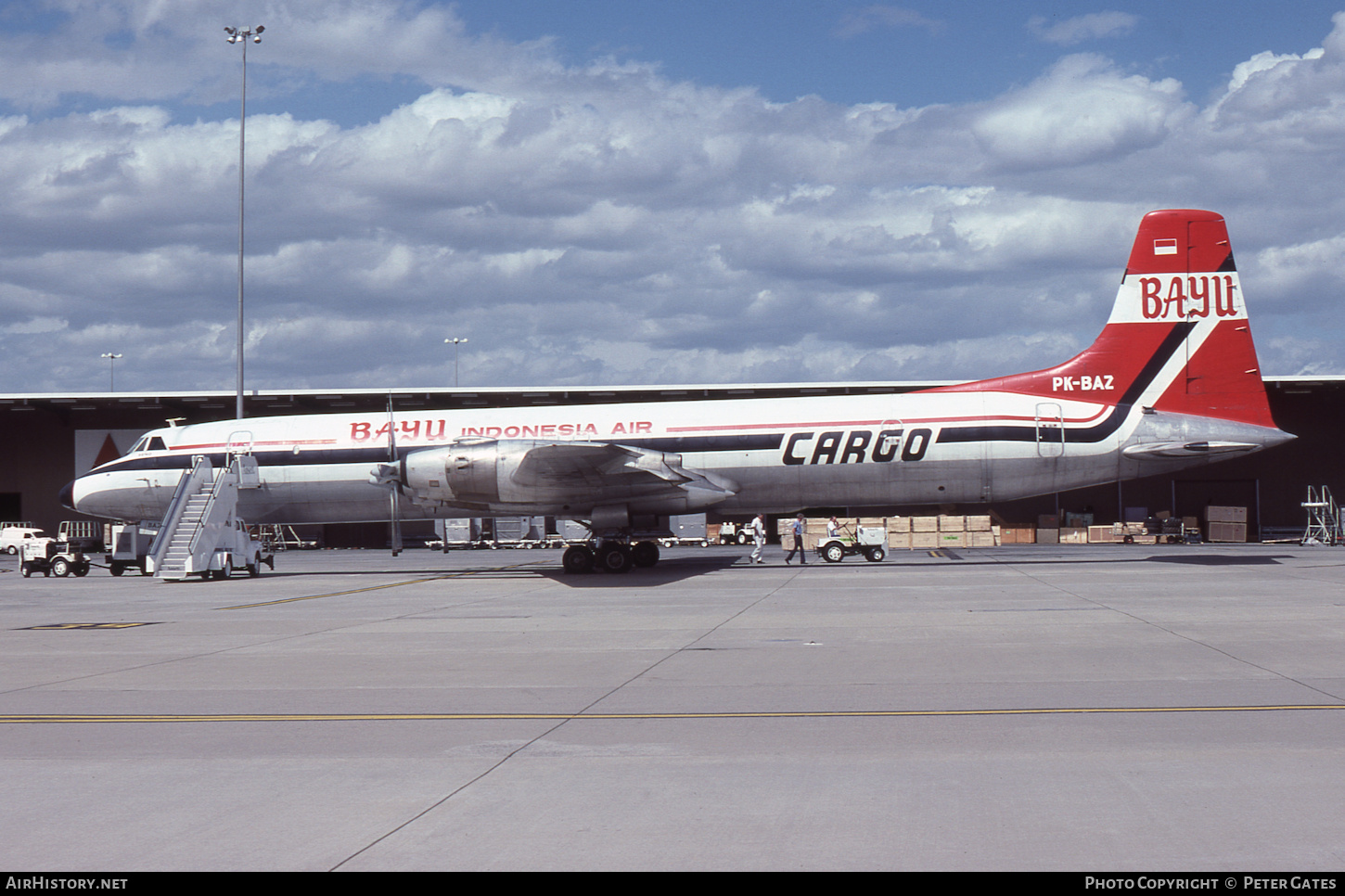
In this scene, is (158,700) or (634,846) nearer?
(634,846)

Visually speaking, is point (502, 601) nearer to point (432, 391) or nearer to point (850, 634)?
point (850, 634)

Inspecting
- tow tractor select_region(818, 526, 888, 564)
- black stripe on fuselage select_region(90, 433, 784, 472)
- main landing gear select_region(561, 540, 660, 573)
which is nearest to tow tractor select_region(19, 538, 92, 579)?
black stripe on fuselage select_region(90, 433, 784, 472)

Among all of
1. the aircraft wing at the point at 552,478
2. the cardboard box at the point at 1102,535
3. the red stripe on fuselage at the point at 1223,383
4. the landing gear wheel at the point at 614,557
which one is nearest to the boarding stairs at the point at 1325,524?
the cardboard box at the point at 1102,535

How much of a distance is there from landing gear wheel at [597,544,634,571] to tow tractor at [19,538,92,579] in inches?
679

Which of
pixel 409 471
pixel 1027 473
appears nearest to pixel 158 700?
pixel 409 471

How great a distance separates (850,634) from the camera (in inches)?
575

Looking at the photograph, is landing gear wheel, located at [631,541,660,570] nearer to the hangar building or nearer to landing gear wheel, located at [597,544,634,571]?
landing gear wheel, located at [597,544,634,571]

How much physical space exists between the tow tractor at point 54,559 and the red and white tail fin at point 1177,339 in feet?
95.9

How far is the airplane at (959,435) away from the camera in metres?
27.8

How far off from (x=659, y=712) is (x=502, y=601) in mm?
12628

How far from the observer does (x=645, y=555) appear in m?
30.4

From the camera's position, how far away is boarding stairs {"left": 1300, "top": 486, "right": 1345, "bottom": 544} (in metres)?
42.2

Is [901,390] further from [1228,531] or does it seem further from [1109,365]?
[1109,365]

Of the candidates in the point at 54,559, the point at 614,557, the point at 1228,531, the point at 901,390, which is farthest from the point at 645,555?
the point at 1228,531
